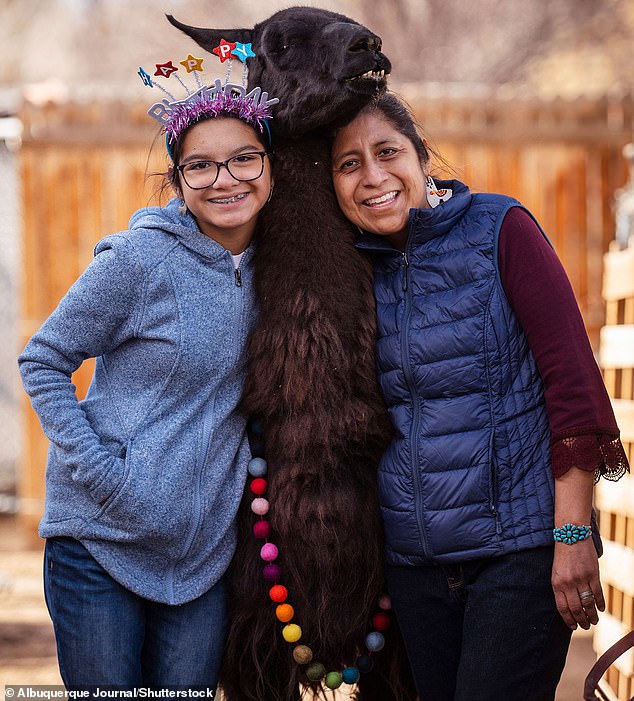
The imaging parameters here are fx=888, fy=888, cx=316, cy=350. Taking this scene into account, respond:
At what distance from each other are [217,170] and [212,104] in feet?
0.59

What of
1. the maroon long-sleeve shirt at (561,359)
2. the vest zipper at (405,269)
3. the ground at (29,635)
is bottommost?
the ground at (29,635)

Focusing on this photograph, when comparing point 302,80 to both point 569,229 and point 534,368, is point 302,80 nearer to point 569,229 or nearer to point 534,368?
point 534,368

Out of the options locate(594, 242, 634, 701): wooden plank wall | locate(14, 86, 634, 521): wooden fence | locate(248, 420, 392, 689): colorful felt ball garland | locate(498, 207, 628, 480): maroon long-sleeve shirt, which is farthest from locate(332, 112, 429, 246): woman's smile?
locate(14, 86, 634, 521): wooden fence

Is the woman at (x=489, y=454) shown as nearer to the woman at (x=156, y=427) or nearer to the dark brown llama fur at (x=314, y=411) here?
the dark brown llama fur at (x=314, y=411)

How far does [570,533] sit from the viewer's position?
2.14 metres

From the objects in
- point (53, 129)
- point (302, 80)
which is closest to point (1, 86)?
point (53, 129)

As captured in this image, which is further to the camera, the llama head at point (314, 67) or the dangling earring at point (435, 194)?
the dangling earring at point (435, 194)

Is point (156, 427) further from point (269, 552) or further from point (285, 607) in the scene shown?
point (285, 607)

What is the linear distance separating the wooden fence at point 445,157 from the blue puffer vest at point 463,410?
152 inches

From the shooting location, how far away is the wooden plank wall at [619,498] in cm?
340

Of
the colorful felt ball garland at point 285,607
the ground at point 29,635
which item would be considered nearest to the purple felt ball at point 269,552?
the colorful felt ball garland at point 285,607

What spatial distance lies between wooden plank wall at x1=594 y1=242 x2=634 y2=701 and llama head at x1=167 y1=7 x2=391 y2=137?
149 cm

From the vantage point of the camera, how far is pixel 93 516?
2.28 meters

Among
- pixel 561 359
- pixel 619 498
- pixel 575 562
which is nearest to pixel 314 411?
pixel 561 359
